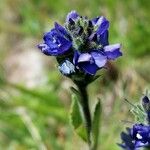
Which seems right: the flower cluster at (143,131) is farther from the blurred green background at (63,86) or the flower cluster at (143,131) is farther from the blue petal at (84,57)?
the blurred green background at (63,86)

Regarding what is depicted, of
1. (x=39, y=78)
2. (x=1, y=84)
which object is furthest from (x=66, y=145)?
(x=39, y=78)

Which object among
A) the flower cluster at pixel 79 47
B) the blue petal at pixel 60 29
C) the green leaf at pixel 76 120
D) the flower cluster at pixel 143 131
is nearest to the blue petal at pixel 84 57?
the flower cluster at pixel 79 47

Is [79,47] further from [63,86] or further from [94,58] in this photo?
[63,86]

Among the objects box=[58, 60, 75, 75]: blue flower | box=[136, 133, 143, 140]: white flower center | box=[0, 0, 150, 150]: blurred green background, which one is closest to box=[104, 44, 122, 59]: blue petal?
box=[58, 60, 75, 75]: blue flower

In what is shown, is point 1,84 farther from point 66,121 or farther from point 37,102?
point 66,121

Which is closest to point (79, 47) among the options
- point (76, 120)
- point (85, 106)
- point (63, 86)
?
point (85, 106)

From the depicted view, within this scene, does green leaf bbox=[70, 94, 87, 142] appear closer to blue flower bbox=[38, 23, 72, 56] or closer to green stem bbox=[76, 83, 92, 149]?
green stem bbox=[76, 83, 92, 149]
